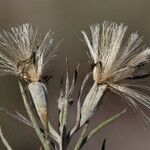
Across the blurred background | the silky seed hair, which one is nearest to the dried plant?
the silky seed hair

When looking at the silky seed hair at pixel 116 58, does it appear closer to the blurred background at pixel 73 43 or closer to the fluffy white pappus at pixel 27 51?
the fluffy white pappus at pixel 27 51

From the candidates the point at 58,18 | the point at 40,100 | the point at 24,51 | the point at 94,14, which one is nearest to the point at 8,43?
the point at 24,51

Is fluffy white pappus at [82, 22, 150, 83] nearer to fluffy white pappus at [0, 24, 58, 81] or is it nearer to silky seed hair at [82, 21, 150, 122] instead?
silky seed hair at [82, 21, 150, 122]

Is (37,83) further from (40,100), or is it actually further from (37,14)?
(37,14)

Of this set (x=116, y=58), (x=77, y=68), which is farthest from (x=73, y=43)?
(x=77, y=68)

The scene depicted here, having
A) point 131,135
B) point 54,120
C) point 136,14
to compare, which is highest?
point 136,14

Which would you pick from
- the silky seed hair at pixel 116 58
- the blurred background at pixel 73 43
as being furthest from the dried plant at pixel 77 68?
the blurred background at pixel 73 43
